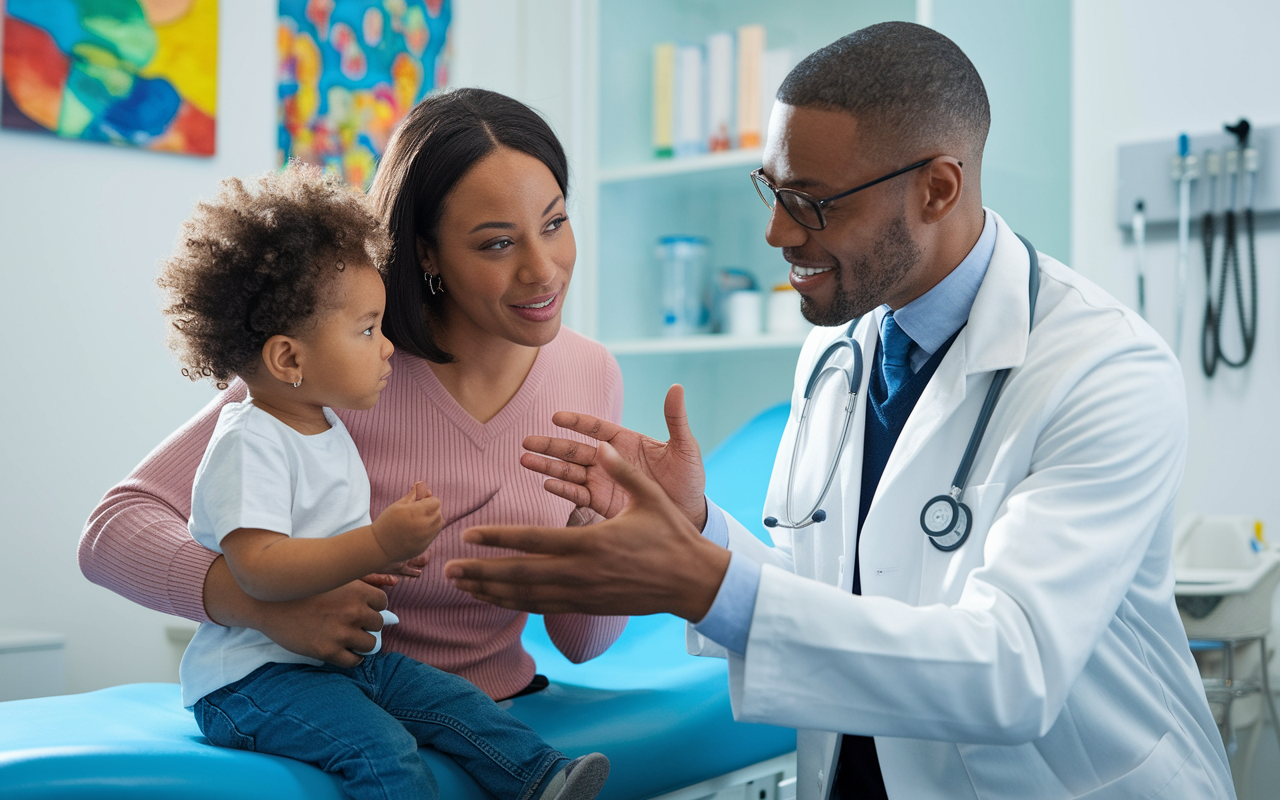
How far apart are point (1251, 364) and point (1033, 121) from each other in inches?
32.5

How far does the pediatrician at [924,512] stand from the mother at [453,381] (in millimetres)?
239

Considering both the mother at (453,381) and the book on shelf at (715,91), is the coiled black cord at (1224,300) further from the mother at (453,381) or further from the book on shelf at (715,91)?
the mother at (453,381)

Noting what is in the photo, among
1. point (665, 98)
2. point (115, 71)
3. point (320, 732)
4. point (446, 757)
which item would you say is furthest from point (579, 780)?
point (665, 98)

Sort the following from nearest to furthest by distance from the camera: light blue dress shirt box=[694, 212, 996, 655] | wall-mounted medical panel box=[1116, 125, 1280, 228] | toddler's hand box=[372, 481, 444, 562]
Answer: toddler's hand box=[372, 481, 444, 562], light blue dress shirt box=[694, 212, 996, 655], wall-mounted medical panel box=[1116, 125, 1280, 228]

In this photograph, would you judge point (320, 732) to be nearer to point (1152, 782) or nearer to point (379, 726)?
point (379, 726)

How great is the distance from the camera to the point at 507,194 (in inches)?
51.8

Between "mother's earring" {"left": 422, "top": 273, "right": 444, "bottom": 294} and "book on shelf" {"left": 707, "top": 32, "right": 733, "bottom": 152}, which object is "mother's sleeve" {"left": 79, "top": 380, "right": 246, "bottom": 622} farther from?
"book on shelf" {"left": 707, "top": 32, "right": 733, "bottom": 152}

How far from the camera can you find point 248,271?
43.7 inches

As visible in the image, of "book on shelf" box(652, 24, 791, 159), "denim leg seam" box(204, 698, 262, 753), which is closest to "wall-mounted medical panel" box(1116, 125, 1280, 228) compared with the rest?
"book on shelf" box(652, 24, 791, 159)

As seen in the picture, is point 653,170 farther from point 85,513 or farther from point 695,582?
point 695,582

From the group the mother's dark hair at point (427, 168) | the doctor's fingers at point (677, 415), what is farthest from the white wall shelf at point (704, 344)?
the doctor's fingers at point (677, 415)

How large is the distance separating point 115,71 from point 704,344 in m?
1.51

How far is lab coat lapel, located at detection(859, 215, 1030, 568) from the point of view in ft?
3.82

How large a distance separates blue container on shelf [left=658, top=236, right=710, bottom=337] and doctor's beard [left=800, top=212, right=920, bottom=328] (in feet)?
5.59
